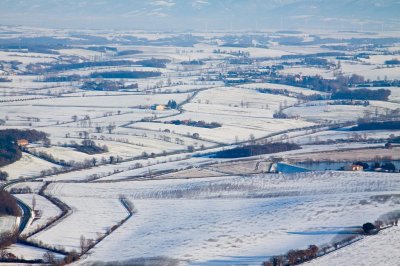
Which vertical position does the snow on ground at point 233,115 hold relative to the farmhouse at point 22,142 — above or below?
below

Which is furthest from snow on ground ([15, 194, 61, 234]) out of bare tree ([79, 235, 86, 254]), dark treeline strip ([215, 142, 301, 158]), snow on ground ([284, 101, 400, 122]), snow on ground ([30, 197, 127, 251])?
snow on ground ([284, 101, 400, 122])

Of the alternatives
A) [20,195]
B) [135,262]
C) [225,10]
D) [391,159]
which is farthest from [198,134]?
[225,10]

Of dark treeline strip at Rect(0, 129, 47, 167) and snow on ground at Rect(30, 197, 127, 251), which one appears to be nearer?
snow on ground at Rect(30, 197, 127, 251)

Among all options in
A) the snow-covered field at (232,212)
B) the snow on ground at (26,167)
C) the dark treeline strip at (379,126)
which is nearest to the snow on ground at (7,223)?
the snow-covered field at (232,212)

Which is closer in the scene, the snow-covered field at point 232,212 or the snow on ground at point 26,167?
the snow-covered field at point 232,212

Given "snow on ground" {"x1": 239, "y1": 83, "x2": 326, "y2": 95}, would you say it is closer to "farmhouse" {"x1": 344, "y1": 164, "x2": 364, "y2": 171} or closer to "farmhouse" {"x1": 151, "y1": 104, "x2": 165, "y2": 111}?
"farmhouse" {"x1": 151, "y1": 104, "x2": 165, "y2": 111}

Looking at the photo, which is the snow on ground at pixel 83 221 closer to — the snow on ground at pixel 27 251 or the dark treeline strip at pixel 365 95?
the snow on ground at pixel 27 251
